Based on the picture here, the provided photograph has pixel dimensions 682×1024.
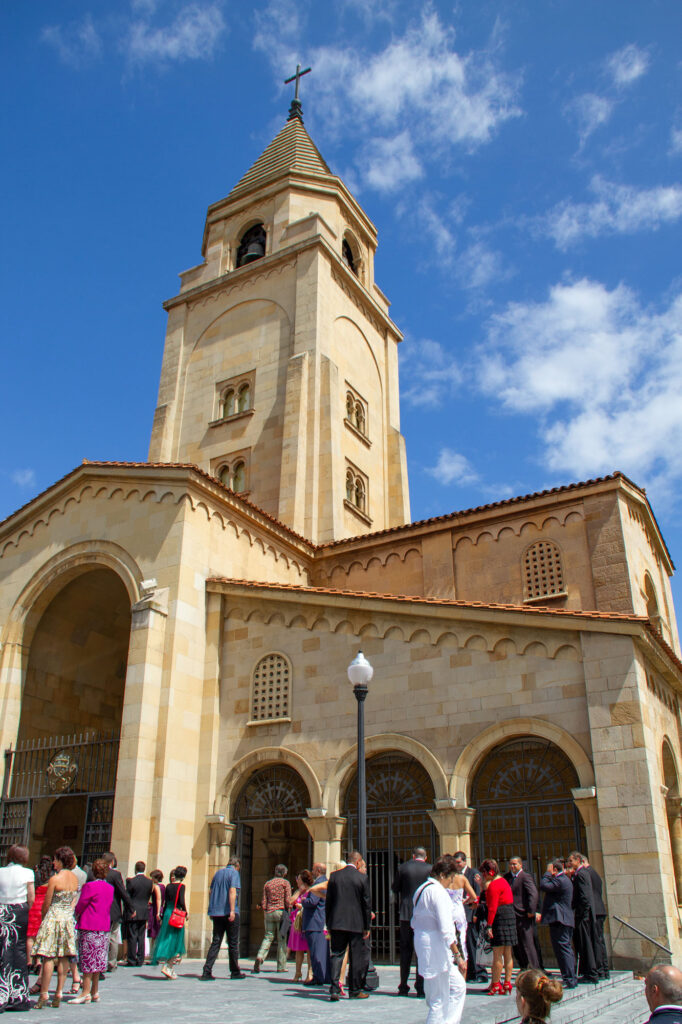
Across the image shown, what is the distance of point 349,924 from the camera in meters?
9.63

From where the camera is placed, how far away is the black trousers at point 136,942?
1308cm

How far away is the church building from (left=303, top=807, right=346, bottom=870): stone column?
0.04 metres

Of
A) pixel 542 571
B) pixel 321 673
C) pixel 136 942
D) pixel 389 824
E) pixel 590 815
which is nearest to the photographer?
pixel 590 815

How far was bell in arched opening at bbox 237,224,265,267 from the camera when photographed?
31.3 meters

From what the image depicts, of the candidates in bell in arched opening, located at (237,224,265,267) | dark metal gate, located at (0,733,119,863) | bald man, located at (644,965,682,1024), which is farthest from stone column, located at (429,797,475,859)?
bell in arched opening, located at (237,224,265,267)

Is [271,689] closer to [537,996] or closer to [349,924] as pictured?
[349,924]

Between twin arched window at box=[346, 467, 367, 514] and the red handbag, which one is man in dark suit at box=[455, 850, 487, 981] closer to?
the red handbag

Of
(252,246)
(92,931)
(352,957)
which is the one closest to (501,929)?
(352,957)

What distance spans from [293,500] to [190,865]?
1104 centimetres

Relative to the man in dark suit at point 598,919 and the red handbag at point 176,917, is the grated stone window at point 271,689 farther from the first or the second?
the man in dark suit at point 598,919

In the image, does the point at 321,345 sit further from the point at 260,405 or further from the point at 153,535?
the point at 153,535

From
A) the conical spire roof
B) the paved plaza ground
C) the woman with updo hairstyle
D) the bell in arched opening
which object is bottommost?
the paved plaza ground

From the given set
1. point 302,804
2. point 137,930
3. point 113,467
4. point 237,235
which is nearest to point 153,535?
point 113,467

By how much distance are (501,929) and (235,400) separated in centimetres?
2095
